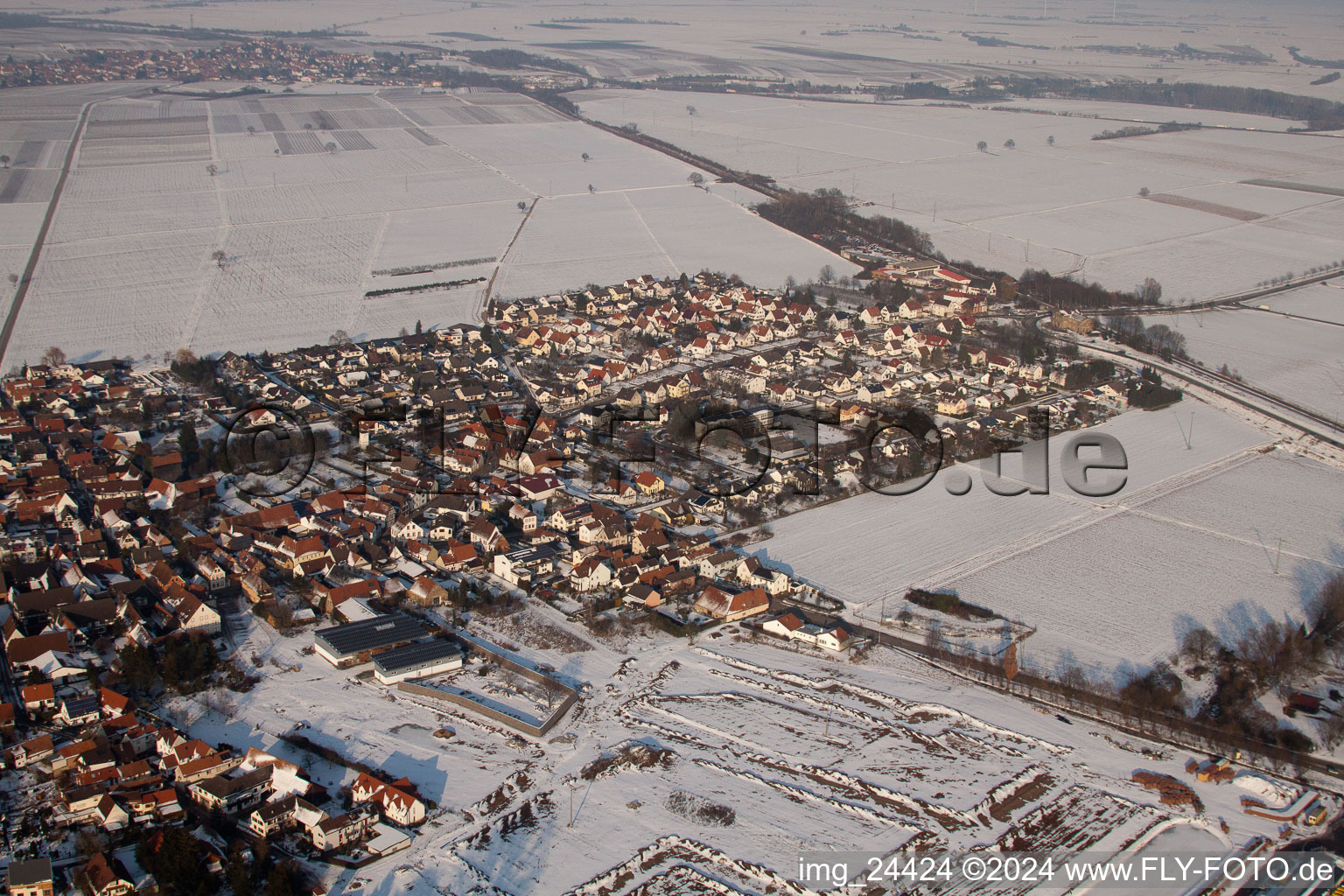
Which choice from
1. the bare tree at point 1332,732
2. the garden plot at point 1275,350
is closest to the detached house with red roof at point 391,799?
the bare tree at point 1332,732

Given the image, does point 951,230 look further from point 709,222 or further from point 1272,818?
point 1272,818

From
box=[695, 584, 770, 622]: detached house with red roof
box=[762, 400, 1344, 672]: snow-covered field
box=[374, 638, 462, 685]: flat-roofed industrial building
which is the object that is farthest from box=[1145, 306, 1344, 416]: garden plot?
box=[374, 638, 462, 685]: flat-roofed industrial building

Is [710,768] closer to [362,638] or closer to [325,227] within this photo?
[362,638]

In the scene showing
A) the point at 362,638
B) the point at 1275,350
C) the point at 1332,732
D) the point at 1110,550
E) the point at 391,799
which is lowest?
the point at 391,799

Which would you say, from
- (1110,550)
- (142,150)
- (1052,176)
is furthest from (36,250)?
(1052,176)

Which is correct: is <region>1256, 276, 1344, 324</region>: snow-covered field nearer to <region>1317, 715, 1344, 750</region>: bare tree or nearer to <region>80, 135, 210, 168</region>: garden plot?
<region>1317, 715, 1344, 750</region>: bare tree

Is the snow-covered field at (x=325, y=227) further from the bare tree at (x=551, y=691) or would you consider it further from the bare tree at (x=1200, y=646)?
the bare tree at (x=1200, y=646)
